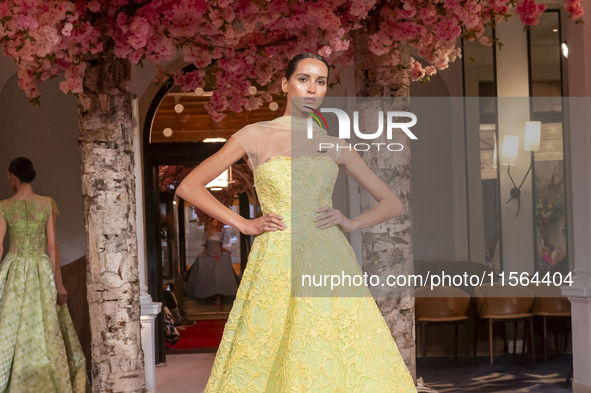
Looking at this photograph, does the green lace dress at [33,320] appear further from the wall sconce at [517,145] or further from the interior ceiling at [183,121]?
the wall sconce at [517,145]

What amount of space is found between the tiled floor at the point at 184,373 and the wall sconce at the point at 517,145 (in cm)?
368

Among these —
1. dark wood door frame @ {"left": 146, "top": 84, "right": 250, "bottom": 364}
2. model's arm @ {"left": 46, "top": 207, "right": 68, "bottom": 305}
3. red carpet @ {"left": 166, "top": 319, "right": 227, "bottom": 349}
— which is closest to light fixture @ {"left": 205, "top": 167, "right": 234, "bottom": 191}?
dark wood door frame @ {"left": 146, "top": 84, "right": 250, "bottom": 364}

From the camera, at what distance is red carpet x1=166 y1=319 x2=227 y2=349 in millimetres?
6230

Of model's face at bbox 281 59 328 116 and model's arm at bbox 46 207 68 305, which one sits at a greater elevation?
model's face at bbox 281 59 328 116

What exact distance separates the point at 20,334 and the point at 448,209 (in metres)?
4.77

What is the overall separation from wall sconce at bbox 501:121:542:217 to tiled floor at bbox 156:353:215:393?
368cm

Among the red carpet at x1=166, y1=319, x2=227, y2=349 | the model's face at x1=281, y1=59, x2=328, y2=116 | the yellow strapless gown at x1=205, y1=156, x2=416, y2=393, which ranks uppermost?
the model's face at x1=281, y1=59, x2=328, y2=116

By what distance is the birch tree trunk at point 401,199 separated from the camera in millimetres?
2840

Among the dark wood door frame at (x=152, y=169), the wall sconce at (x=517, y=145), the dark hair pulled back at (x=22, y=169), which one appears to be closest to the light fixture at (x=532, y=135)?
the wall sconce at (x=517, y=145)

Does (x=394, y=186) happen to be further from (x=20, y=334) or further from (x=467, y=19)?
(x=20, y=334)

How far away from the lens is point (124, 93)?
2742mm

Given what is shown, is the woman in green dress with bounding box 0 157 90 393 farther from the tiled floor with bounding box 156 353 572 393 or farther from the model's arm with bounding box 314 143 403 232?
the model's arm with bounding box 314 143 403 232

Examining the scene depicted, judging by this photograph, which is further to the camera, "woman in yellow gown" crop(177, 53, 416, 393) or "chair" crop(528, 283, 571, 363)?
"chair" crop(528, 283, 571, 363)

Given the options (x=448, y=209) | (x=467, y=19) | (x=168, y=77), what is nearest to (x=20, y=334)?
(x=168, y=77)
